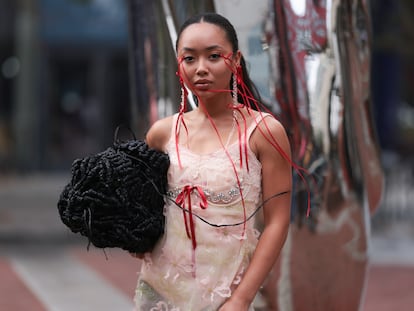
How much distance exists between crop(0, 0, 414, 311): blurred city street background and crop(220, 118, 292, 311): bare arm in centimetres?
704

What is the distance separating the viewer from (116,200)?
6.90 feet

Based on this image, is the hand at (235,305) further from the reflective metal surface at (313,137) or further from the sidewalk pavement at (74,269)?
the sidewalk pavement at (74,269)

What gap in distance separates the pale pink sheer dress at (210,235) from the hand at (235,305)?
0.11 ft

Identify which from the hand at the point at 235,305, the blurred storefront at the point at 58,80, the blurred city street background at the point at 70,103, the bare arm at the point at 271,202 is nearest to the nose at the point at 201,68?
the bare arm at the point at 271,202

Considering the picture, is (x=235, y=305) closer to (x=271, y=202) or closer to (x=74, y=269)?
(x=271, y=202)

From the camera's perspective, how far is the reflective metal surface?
129 inches

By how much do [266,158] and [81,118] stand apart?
14389mm

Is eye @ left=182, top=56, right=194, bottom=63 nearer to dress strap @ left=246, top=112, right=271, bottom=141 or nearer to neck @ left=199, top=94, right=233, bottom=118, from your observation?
neck @ left=199, top=94, right=233, bottom=118

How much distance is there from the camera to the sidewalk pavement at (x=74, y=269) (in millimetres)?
6137

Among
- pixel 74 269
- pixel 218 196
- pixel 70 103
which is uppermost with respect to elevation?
pixel 218 196

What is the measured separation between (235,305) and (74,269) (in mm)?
5674

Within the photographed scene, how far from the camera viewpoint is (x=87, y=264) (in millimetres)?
7797

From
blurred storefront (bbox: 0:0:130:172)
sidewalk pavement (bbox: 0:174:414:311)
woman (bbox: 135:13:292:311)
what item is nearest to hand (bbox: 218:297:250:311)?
woman (bbox: 135:13:292:311)

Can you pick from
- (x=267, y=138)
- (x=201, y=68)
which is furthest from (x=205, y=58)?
(x=267, y=138)
